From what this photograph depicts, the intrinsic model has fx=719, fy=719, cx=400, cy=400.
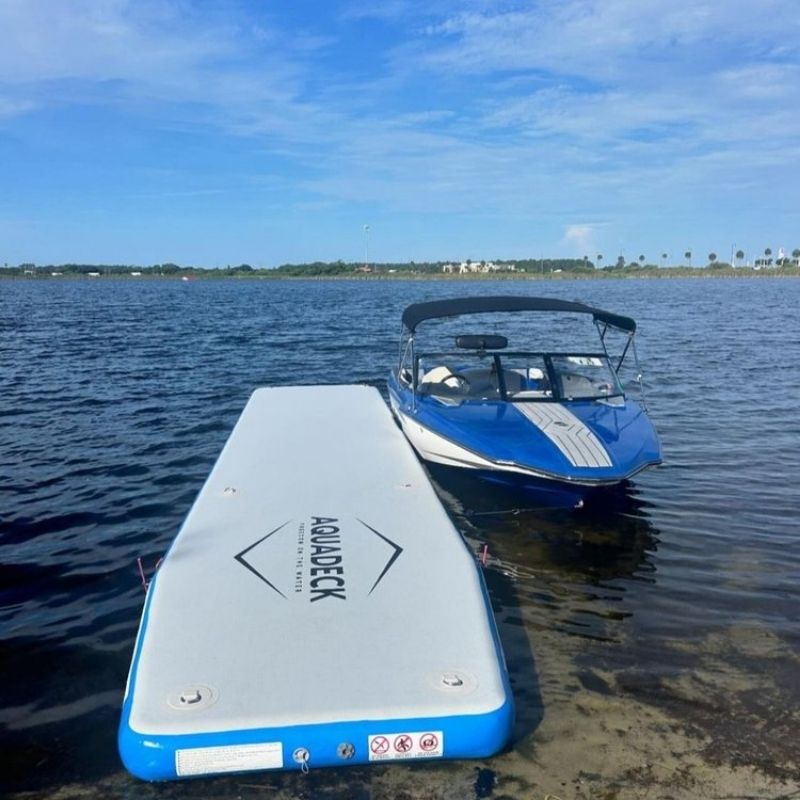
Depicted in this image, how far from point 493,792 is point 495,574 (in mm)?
3399

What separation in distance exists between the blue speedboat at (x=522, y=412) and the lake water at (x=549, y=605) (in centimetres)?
87

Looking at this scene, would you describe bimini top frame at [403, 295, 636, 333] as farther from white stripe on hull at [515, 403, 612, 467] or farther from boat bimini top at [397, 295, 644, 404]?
white stripe on hull at [515, 403, 612, 467]

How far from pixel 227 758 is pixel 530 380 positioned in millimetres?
8044

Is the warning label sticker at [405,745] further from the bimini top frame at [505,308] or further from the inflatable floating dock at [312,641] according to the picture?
the bimini top frame at [505,308]

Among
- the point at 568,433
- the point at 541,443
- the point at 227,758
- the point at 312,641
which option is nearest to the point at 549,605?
the point at 541,443

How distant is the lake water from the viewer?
462 cm

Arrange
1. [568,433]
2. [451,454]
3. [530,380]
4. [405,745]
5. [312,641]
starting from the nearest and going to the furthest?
[405,745] → [312,641] → [568,433] → [451,454] → [530,380]

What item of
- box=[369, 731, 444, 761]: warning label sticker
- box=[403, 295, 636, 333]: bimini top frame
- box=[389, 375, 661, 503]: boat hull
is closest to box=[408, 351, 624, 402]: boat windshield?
box=[389, 375, 661, 503]: boat hull

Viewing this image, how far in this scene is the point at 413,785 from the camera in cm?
445

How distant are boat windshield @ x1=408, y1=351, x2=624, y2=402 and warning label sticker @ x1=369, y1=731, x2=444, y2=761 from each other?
6818 millimetres

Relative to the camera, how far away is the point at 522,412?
996cm

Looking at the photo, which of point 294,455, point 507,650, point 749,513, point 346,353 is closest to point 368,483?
point 294,455

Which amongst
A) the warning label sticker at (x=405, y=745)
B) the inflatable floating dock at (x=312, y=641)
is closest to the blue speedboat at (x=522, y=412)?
the inflatable floating dock at (x=312, y=641)

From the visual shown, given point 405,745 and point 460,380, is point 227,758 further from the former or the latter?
point 460,380
